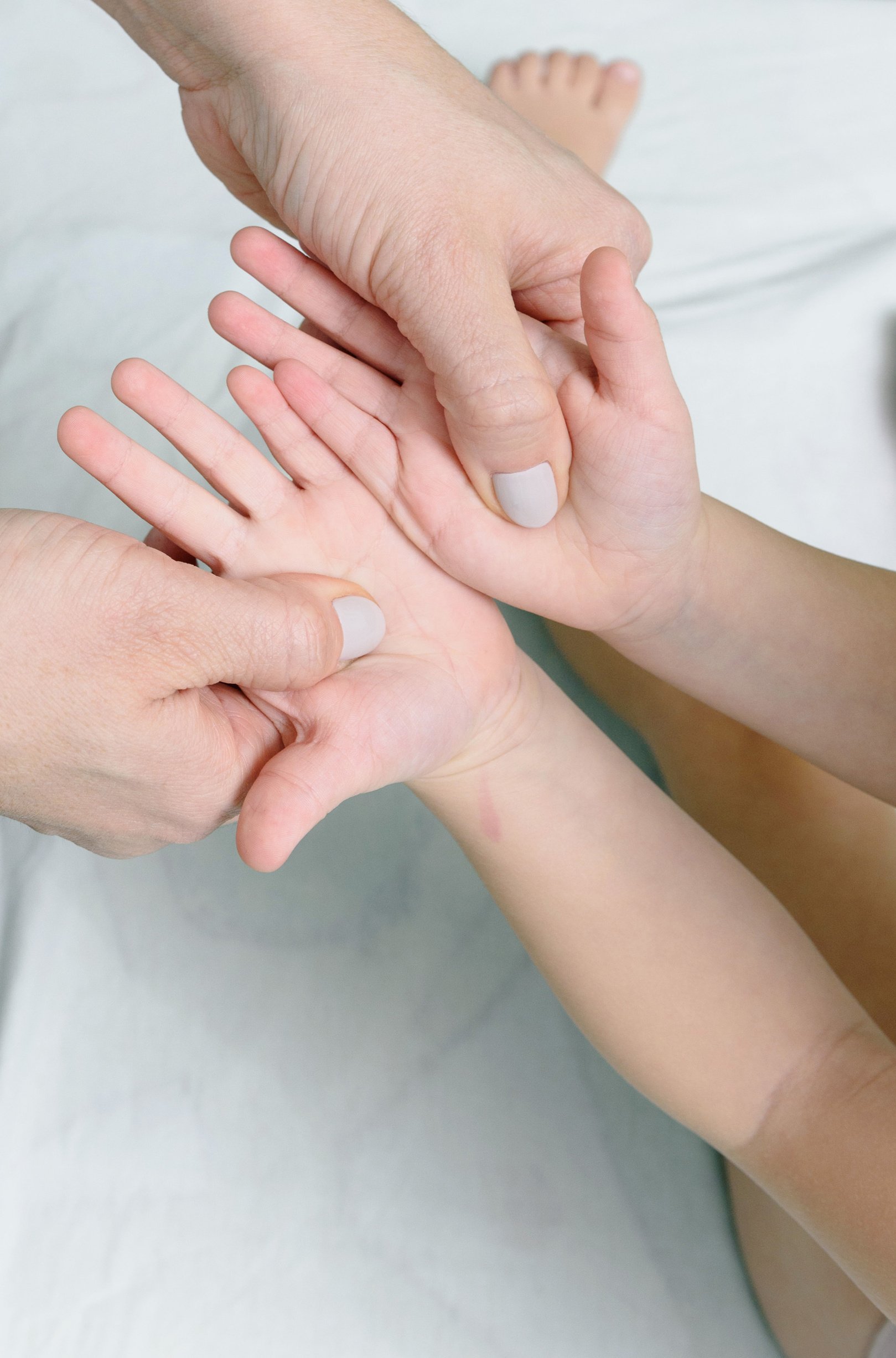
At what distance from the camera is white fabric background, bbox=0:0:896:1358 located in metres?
0.78

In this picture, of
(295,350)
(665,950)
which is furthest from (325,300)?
(665,950)

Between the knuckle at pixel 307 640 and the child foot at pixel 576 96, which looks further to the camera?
A: the child foot at pixel 576 96

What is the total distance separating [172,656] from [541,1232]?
0.53m

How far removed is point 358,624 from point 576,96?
2.79ft

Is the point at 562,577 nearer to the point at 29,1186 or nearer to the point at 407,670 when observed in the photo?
the point at 407,670

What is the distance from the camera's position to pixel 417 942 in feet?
2.90

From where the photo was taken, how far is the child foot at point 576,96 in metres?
1.20

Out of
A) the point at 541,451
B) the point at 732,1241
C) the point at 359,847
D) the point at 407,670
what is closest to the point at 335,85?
the point at 541,451

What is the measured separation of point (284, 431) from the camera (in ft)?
2.38

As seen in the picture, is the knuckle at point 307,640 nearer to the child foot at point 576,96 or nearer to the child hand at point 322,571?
the child hand at point 322,571

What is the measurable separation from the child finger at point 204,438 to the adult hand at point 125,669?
86 millimetres

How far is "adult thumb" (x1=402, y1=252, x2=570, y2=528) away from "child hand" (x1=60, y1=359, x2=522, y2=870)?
109mm

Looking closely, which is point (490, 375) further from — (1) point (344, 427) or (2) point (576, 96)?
(2) point (576, 96)

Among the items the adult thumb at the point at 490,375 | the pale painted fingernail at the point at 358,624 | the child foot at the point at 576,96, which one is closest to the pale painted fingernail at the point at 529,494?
the adult thumb at the point at 490,375
